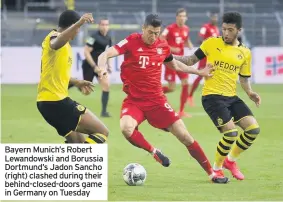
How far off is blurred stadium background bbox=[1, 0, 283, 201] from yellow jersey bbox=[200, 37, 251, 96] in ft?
4.13

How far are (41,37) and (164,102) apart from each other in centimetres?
2147

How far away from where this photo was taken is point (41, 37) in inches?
1281

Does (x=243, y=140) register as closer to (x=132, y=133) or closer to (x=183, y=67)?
(x=183, y=67)

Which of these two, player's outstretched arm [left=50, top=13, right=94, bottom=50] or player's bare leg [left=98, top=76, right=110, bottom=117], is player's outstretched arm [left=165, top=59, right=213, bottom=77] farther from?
player's bare leg [left=98, top=76, right=110, bottom=117]

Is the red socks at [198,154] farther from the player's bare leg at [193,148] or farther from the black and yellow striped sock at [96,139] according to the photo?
the black and yellow striped sock at [96,139]

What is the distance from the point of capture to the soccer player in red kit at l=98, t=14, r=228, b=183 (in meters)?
11.3

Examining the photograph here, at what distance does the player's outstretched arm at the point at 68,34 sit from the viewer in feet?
32.4

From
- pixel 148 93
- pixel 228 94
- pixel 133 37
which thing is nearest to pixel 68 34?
pixel 133 37

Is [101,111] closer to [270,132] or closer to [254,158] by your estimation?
[270,132]

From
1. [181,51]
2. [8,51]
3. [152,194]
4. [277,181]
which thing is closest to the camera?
[152,194]

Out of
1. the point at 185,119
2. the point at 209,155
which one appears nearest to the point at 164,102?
the point at 209,155

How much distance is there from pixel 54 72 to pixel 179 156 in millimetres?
3951
